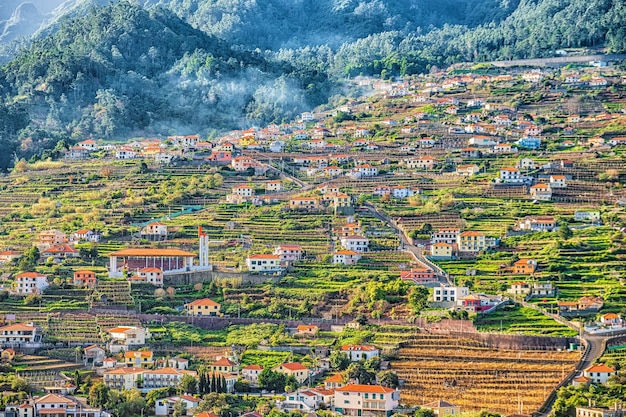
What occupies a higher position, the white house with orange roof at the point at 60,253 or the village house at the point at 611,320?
the white house with orange roof at the point at 60,253

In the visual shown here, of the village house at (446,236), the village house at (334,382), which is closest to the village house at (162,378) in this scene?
the village house at (334,382)

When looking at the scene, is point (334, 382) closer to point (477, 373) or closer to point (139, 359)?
point (477, 373)

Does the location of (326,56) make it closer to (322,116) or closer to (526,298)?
(322,116)

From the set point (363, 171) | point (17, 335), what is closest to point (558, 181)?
point (363, 171)

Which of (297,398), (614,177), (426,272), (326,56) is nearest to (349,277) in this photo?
(426,272)

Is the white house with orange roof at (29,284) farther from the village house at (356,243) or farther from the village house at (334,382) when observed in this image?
the village house at (334,382)

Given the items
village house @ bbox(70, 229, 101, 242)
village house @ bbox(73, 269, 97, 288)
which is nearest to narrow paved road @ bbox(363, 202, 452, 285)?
village house @ bbox(70, 229, 101, 242)

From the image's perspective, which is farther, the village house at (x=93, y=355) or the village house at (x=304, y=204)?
the village house at (x=304, y=204)

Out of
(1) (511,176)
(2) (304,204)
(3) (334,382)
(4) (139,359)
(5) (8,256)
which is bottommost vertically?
(3) (334,382)
